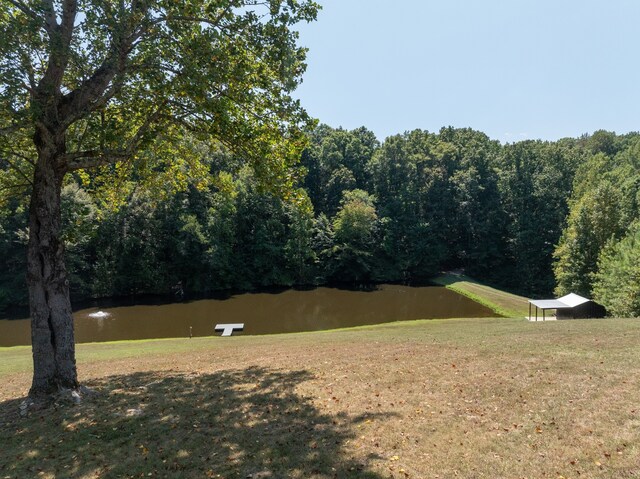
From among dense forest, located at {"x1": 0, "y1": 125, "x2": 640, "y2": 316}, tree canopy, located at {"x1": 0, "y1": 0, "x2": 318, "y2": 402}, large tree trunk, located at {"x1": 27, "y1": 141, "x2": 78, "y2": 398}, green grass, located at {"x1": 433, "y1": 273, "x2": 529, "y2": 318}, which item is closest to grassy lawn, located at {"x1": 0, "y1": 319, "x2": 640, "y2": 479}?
large tree trunk, located at {"x1": 27, "y1": 141, "x2": 78, "y2": 398}

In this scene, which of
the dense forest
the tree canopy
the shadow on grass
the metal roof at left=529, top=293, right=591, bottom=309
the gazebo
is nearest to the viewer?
the shadow on grass

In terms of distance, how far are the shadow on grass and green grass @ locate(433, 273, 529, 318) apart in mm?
33008

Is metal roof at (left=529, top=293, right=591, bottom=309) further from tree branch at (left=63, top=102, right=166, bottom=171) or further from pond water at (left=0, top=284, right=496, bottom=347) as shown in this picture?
tree branch at (left=63, top=102, right=166, bottom=171)

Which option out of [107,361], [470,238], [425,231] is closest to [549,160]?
[470,238]

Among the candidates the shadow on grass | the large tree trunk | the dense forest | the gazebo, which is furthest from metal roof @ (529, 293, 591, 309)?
the large tree trunk

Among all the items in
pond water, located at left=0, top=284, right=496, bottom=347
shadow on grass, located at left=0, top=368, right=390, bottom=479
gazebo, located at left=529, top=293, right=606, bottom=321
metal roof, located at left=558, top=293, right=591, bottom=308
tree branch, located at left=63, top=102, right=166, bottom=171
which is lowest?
pond water, located at left=0, top=284, right=496, bottom=347

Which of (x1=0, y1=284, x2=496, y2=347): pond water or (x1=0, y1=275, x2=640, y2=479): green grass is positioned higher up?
(x1=0, y1=275, x2=640, y2=479): green grass

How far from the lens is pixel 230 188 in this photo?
42.0 feet

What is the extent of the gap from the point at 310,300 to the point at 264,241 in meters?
12.2

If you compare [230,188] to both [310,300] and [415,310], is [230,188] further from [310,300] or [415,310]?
[310,300]

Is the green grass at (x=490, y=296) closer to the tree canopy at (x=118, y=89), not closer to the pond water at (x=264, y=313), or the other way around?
the pond water at (x=264, y=313)

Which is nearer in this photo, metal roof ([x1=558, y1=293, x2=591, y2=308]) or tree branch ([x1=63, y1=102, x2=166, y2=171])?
tree branch ([x1=63, y1=102, x2=166, y2=171])

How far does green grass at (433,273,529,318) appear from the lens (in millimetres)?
39094

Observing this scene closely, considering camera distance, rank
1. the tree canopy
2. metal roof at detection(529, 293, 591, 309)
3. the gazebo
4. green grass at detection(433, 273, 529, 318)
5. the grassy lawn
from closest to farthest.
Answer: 1. the grassy lawn
2. the tree canopy
3. metal roof at detection(529, 293, 591, 309)
4. the gazebo
5. green grass at detection(433, 273, 529, 318)
